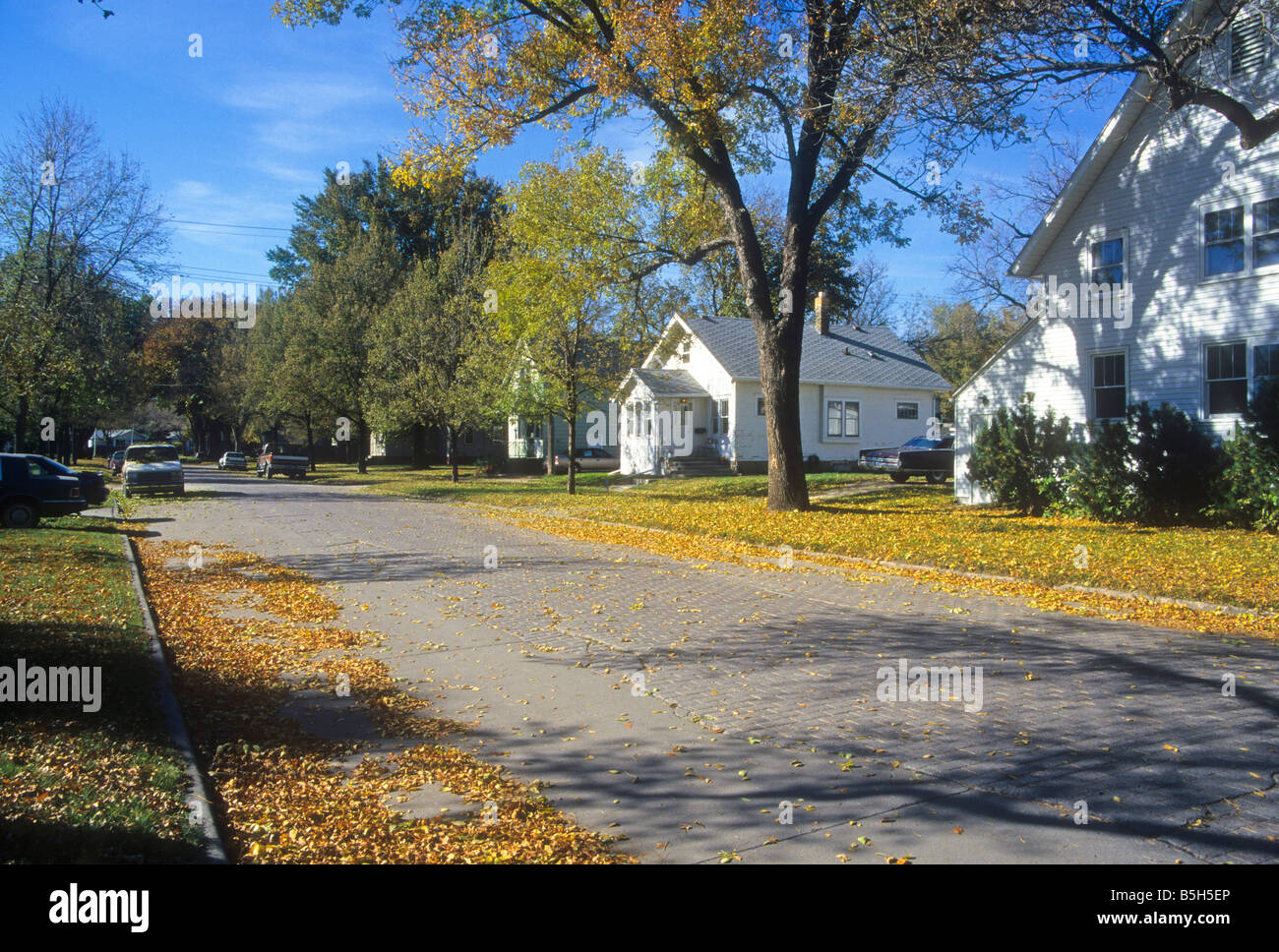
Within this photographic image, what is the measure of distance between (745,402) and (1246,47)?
2205cm

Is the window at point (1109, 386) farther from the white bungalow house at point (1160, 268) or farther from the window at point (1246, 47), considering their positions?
the window at point (1246, 47)

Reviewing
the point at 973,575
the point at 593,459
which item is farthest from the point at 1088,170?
the point at 593,459

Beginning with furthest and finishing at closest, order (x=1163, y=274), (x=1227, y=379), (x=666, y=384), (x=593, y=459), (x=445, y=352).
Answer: (x=593, y=459) < (x=666, y=384) < (x=445, y=352) < (x=1163, y=274) < (x=1227, y=379)

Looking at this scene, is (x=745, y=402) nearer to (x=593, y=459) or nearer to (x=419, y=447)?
(x=593, y=459)

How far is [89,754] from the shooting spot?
17.6ft

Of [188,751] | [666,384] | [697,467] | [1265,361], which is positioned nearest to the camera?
[188,751]

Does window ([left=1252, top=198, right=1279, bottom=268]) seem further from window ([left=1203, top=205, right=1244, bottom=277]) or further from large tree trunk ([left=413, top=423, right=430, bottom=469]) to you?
large tree trunk ([left=413, top=423, right=430, bottom=469])

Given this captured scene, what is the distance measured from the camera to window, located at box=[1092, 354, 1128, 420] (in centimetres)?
1898

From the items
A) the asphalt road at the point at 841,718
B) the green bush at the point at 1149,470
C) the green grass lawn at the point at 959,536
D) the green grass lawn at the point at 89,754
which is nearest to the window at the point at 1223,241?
the green bush at the point at 1149,470

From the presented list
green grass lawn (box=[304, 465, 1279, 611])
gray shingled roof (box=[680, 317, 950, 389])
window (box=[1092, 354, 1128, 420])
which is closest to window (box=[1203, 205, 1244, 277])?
window (box=[1092, 354, 1128, 420])

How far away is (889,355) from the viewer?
1647 inches

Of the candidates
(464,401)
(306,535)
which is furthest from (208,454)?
(306,535)

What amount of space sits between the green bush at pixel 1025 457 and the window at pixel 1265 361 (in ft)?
12.0
